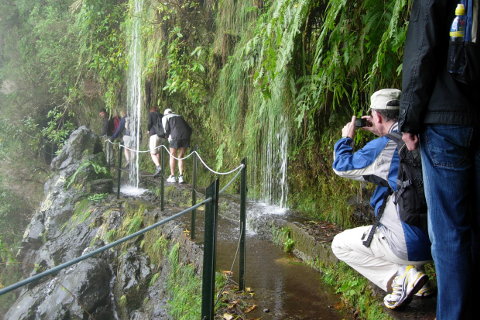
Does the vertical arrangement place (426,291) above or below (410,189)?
below

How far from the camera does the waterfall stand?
34.3ft

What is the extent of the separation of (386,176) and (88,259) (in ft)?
18.8

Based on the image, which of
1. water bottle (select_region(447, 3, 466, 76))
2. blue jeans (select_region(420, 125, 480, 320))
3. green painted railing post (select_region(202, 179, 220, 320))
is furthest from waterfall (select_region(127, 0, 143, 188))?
water bottle (select_region(447, 3, 466, 76))

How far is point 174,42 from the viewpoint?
9.54 m

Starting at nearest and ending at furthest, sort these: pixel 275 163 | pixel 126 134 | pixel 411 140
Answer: pixel 411 140 → pixel 275 163 → pixel 126 134

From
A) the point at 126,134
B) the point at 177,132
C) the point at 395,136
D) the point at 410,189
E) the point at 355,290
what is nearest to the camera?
the point at 410,189

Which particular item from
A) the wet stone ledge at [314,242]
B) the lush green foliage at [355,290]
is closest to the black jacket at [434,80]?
the wet stone ledge at [314,242]

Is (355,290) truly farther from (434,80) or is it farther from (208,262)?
(434,80)

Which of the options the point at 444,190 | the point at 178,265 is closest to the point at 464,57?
the point at 444,190

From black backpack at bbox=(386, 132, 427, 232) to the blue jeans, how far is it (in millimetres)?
404

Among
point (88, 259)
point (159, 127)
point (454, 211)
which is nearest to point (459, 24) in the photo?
point (454, 211)

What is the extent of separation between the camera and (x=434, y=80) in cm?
196

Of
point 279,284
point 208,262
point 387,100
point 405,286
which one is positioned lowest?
point 279,284

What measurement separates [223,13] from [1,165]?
12.3 metres
